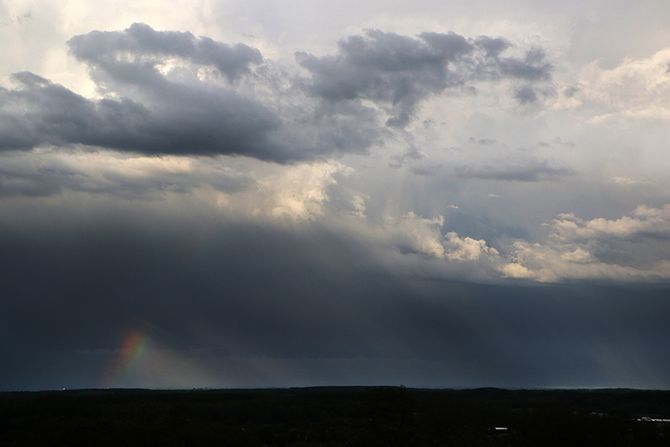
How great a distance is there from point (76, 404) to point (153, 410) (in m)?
84.1

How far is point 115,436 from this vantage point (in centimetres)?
8662

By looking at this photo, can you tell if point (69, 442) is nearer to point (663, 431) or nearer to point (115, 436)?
point (115, 436)

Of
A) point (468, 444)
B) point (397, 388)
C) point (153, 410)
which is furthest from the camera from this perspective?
point (397, 388)

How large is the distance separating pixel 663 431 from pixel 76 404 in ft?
444

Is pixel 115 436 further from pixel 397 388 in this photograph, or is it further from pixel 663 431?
pixel 663 431

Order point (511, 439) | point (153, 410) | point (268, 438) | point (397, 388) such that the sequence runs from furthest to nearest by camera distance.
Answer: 1. point (268, 438)
2. point (397, 388)
3. point (153, 410)
4. point (511, 439)

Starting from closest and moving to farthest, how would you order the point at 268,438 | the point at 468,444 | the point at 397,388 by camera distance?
the point at 468,444
the point at 397,388
the point at 268,438

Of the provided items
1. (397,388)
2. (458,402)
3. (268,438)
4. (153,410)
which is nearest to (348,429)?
(268,438)

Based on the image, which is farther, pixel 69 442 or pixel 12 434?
pixel 12 434

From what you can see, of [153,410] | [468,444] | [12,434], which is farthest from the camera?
[12,434]

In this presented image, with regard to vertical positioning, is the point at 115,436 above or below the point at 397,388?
below

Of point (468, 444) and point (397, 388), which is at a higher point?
point (397, 388)

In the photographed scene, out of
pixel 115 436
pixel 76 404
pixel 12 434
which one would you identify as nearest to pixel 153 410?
pixel 115 436

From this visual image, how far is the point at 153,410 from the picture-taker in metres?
111
